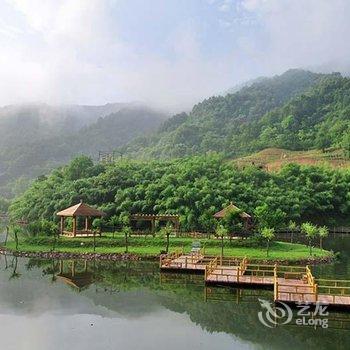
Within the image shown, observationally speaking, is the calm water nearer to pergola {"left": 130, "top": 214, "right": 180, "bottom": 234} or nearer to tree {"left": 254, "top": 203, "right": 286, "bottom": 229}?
tree {"left": 254, "top": 203, "right": 286, "bottom": 229}

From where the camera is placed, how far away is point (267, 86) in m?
172

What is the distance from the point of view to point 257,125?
118000 mm

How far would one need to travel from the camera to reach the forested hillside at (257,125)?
99.9 meters

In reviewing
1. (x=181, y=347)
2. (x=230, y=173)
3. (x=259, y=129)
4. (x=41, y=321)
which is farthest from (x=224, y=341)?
(x=259, y=129)

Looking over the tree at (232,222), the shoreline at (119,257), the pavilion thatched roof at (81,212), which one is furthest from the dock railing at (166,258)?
the pavilion thatched roof at (81,212)

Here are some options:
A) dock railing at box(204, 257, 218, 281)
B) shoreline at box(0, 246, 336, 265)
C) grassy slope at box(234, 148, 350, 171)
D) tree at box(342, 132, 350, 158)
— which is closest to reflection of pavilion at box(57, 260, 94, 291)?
shoreline at box(0, 246, 336, 265)

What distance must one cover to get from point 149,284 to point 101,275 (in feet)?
11.5

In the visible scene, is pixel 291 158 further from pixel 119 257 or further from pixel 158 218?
pixel 119 257

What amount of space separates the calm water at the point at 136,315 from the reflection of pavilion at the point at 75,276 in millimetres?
51

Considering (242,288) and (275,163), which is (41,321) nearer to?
(242,288)

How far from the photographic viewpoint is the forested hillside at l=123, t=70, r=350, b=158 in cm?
9994

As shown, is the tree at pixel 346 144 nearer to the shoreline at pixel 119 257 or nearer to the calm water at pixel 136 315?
the shoreline at pixel 119 257

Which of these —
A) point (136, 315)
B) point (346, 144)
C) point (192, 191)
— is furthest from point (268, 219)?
point (346, 144)

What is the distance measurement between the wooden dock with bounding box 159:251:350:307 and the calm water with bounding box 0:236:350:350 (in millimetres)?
780
